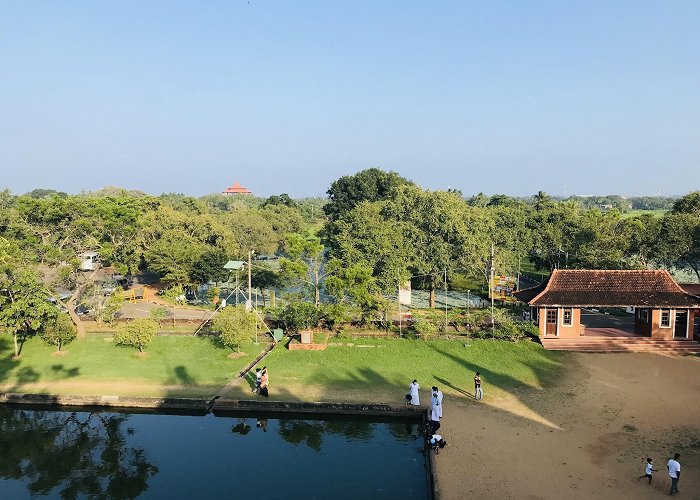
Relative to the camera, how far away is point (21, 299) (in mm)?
24703

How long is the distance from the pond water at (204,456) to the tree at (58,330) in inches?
201

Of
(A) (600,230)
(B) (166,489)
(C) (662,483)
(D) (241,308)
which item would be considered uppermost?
(A) (600,230)

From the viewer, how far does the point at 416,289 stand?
151 feet

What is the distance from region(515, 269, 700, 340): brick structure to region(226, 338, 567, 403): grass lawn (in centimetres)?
210

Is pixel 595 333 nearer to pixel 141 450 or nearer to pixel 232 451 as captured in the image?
pixel 232 451

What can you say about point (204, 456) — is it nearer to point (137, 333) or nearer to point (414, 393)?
point (414, 393)

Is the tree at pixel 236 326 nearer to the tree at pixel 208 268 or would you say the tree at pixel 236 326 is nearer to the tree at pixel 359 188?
the tree at pixel 208 268

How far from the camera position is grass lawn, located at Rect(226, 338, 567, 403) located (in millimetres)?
21281

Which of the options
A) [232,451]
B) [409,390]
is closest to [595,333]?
[409,390]

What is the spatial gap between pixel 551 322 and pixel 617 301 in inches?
130


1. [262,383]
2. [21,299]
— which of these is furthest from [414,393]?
[21,299]

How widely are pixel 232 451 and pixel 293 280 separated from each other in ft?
54.9

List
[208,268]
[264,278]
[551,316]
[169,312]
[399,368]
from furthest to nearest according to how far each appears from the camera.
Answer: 1. [208,268]
2. [264,278]
3. [169,312]
4. [551,316]
5. [399,368]

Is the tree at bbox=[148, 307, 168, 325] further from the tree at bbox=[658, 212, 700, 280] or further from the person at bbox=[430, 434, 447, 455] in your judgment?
the tree at bbox=[658, 212, 700, 280]
